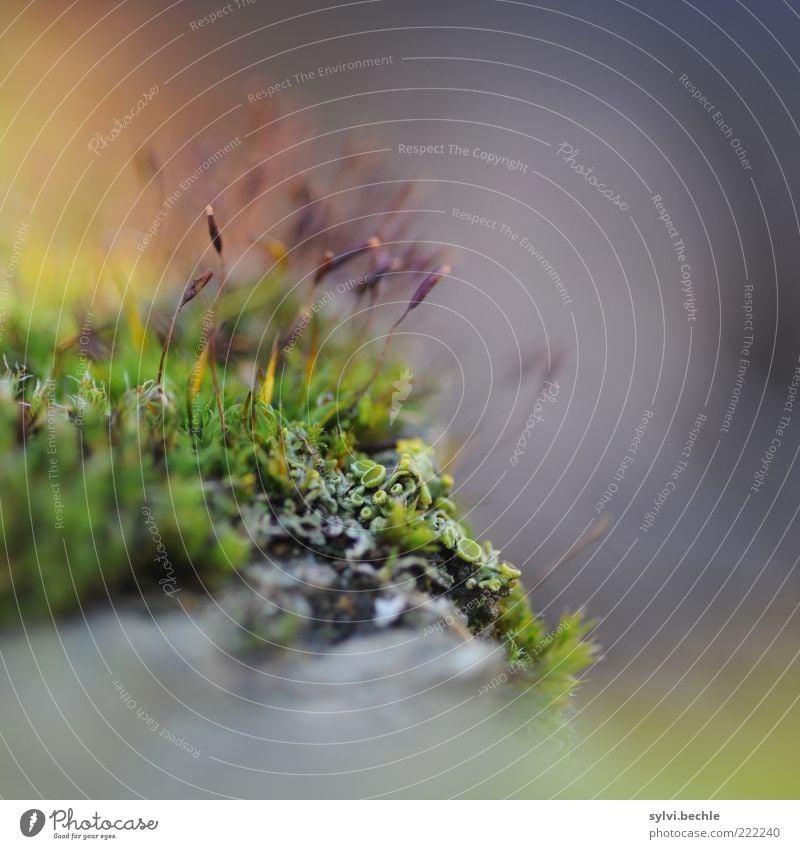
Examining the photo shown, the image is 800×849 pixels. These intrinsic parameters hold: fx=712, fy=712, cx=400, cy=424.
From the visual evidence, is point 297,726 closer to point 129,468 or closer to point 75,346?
point 129,468
